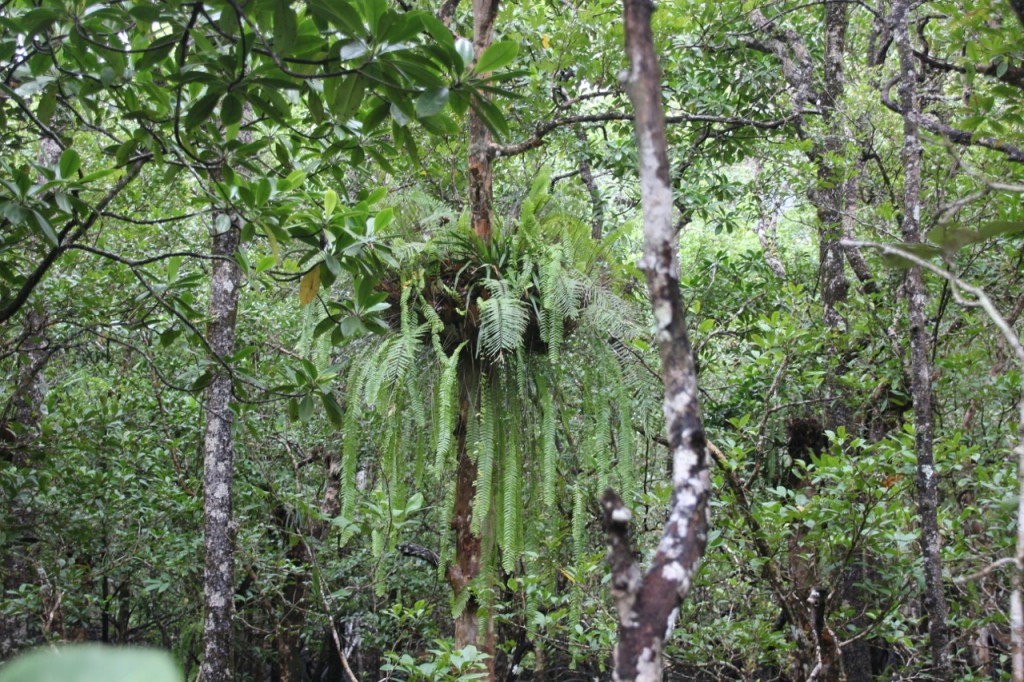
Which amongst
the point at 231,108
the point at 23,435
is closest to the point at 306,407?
the point at 231,108

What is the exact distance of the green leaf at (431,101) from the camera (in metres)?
1.49

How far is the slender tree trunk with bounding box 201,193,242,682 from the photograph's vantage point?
11.4ft

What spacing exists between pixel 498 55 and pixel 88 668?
134cm

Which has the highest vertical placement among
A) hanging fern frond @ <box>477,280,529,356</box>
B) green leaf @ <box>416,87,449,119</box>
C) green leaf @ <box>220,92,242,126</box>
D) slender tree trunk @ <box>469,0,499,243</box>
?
slender tree trunk @ <box>469,0,499,243</box>

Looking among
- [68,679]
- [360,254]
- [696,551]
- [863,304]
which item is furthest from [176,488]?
[68,679]

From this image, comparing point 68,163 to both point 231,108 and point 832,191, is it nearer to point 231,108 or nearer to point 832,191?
point 231,108

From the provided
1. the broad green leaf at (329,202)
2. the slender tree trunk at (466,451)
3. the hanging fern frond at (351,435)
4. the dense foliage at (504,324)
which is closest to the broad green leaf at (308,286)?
the dense foliage at (504,324)

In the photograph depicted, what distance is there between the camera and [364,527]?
3.75m

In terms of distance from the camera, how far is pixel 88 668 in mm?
308

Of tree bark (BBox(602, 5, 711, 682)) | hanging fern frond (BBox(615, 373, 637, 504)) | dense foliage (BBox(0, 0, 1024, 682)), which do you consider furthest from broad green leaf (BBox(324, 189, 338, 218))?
tree bark (BBox(602, 5, 711, 682))

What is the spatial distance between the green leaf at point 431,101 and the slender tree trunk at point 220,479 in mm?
2230

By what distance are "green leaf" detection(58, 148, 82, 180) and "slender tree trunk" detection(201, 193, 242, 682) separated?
5.36 ft

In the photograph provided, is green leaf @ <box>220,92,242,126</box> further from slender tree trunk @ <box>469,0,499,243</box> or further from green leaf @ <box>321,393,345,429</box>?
slender tree trunk @ <box>469,0,499,243</box>

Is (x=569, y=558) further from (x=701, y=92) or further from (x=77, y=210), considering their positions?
(x=77, y=210)
